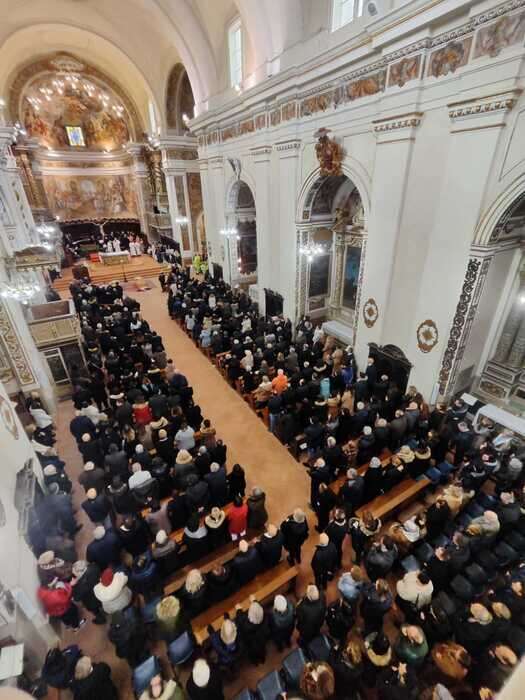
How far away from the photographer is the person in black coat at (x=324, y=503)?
15.5 ft

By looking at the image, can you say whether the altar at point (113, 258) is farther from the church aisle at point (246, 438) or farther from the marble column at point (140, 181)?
the church aisle at point (246, 438)

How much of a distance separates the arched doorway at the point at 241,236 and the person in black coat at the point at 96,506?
1173 cm

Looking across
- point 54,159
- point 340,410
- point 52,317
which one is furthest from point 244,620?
point 54,159

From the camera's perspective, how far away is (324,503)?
4.79 meters

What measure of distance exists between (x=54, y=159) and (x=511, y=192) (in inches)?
1060

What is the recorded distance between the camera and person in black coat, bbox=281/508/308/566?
417 centimetres

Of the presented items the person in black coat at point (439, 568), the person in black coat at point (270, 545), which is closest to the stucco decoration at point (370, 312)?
the person in black coat at point (439, 568)

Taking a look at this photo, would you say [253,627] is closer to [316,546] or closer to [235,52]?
[316,546]

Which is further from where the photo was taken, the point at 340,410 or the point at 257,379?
the point at 257,379

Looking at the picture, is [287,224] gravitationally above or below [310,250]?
above

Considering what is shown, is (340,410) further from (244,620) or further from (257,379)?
(244,620)

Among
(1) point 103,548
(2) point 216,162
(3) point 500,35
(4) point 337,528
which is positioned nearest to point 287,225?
(2) point 216,162

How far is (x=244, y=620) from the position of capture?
3389 mm

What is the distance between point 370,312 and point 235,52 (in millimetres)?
10334
